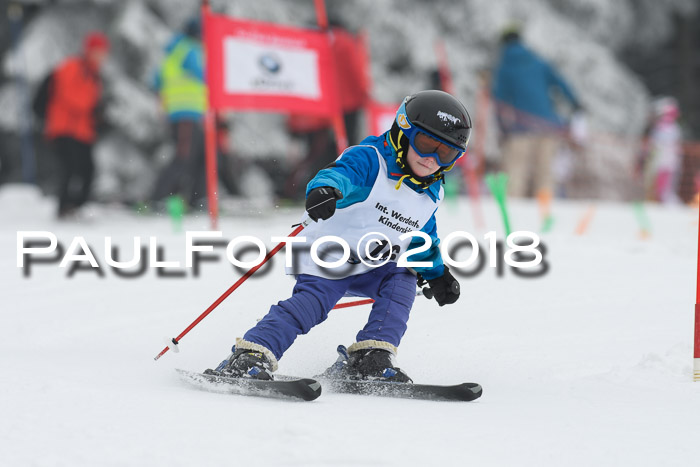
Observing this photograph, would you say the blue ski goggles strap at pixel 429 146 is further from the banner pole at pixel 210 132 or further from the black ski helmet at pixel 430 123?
the banner pole at pixel 210 132

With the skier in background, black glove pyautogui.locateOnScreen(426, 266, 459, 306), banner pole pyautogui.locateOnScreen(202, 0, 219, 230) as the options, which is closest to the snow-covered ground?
black glove pyautogui.locateOnScreen(426, 266, 459, 306)

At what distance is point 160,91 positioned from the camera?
8.41m

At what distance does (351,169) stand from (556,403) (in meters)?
1.11

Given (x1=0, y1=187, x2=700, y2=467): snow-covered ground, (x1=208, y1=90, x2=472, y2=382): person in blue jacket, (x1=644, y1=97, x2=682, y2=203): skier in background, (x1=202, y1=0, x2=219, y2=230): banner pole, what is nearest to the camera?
(x1=0, y1=187, x2=700, y2=467): snow-covered ground

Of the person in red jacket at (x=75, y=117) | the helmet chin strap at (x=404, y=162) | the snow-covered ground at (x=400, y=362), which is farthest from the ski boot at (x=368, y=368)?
the person in red jacket at (x=75, y=117)

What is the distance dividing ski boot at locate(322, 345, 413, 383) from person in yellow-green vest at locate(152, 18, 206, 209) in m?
4.91

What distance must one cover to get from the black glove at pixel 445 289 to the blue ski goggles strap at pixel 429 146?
537 millimetres

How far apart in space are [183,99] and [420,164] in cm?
537

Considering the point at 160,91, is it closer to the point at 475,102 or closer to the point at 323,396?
the point at 323,396

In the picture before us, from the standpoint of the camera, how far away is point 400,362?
375 cm

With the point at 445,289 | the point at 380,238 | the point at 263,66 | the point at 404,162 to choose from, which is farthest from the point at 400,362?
the point at 263,66

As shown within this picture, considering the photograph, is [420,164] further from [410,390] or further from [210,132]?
[210,132]

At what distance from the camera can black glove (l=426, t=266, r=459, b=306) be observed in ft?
11.5

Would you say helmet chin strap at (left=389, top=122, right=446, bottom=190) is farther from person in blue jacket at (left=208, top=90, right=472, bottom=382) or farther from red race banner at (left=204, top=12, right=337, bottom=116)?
red race banner at (left=204, top=12, right=337, bottom=116)
